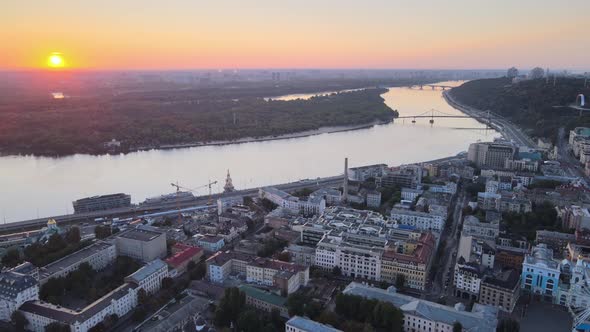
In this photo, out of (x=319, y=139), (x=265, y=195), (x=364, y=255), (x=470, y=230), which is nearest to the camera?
(x=364, y=255)

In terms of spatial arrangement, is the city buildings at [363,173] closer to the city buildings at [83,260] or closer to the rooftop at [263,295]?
the rooftop at [263,295]

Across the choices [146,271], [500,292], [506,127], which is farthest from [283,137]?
[500,292]

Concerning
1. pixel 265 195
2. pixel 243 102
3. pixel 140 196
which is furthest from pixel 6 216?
pixel 243 102

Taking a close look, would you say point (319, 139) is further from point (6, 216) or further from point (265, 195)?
point (6, 216)

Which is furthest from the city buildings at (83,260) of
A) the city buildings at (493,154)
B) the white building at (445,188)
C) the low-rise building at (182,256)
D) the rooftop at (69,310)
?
the city buildings at (493,154)

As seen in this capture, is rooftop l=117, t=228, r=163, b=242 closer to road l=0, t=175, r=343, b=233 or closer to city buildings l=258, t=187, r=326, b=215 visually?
road l=0, t=175, r=343, b=233

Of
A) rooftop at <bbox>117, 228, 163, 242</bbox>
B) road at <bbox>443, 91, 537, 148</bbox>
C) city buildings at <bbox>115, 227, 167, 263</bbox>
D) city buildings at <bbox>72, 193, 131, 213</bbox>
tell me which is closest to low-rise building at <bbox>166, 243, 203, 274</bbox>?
city buildings at <bbox>115, 227, 167, 263</bbox>

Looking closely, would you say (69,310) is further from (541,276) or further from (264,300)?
(541,276)
